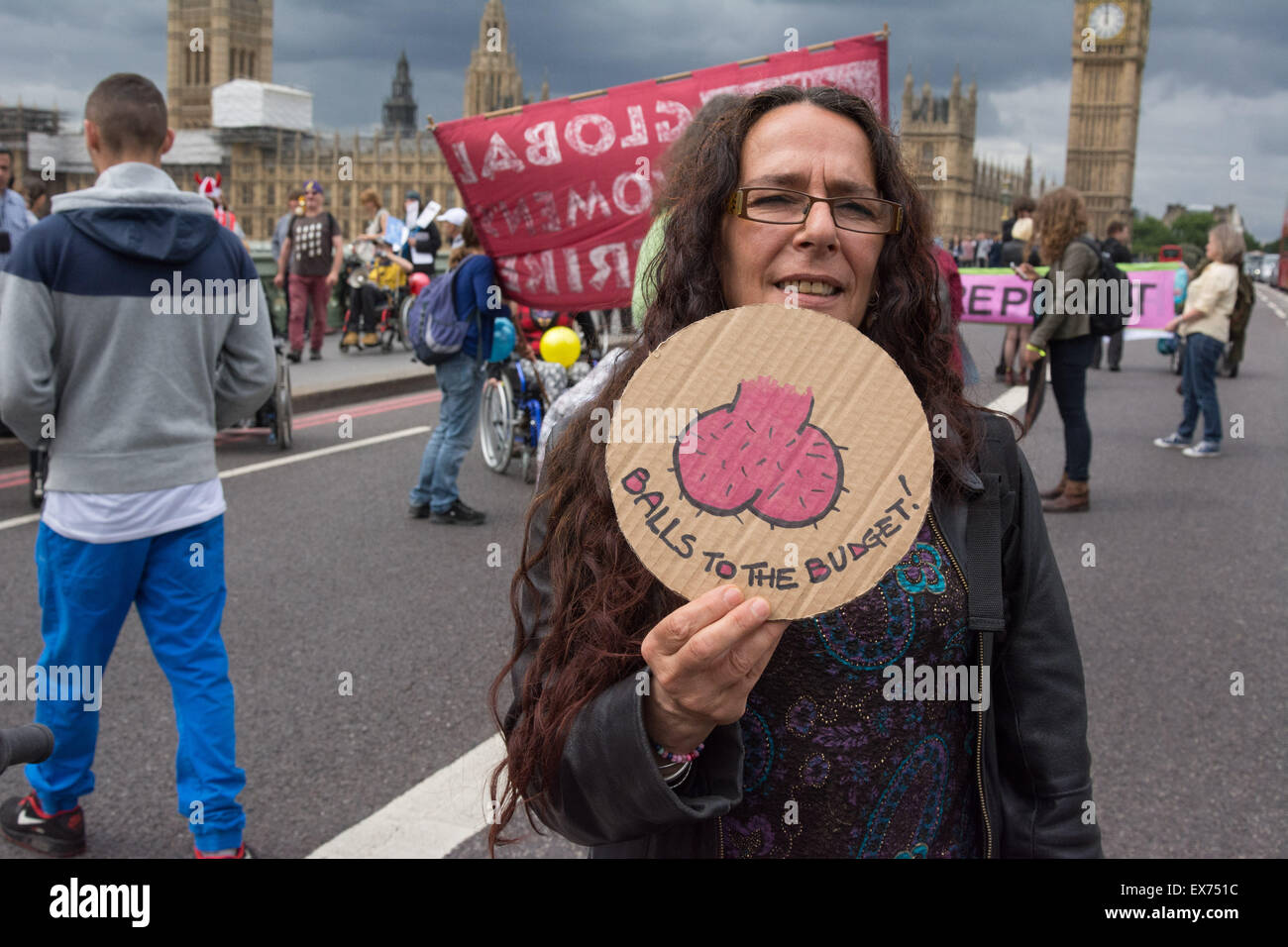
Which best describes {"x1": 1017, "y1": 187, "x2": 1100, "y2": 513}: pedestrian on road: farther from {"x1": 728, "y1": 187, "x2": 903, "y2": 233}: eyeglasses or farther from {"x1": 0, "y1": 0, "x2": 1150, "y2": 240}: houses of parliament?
{"x1": 0, "y1": 0, "x2": 1150, "y2": 240}: houses of parliament

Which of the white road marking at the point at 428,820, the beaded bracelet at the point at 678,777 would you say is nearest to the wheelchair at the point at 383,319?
the white road marking at the point at 428,820

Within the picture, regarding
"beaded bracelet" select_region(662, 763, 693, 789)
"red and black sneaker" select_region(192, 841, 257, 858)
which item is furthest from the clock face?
"beaded bracelet" select_region(662, 763, 693, 789)

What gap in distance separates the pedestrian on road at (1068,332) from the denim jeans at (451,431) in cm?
315

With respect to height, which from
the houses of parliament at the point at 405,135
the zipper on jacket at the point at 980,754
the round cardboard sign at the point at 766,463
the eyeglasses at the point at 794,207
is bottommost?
the zipper on jacket at the point at 980,754

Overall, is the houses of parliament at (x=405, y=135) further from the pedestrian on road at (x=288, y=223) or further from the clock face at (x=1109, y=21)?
the pedestrian on road at (x=288, y=223)

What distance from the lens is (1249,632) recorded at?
4.93 m

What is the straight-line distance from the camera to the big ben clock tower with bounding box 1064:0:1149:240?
108188 mm

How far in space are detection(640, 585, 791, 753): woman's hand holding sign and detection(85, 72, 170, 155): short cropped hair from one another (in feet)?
7.98

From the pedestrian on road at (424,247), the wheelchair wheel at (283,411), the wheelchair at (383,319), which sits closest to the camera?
the wheelchair wheel at (283,411)

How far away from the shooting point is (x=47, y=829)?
3053mm

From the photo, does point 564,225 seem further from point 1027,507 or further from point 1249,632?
point 1027,507

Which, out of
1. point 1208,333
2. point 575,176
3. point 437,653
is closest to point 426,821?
point 437,653

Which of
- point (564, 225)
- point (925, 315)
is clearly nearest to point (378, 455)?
point (564, 225)

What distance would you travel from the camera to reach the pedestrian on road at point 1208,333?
917 centimetres
